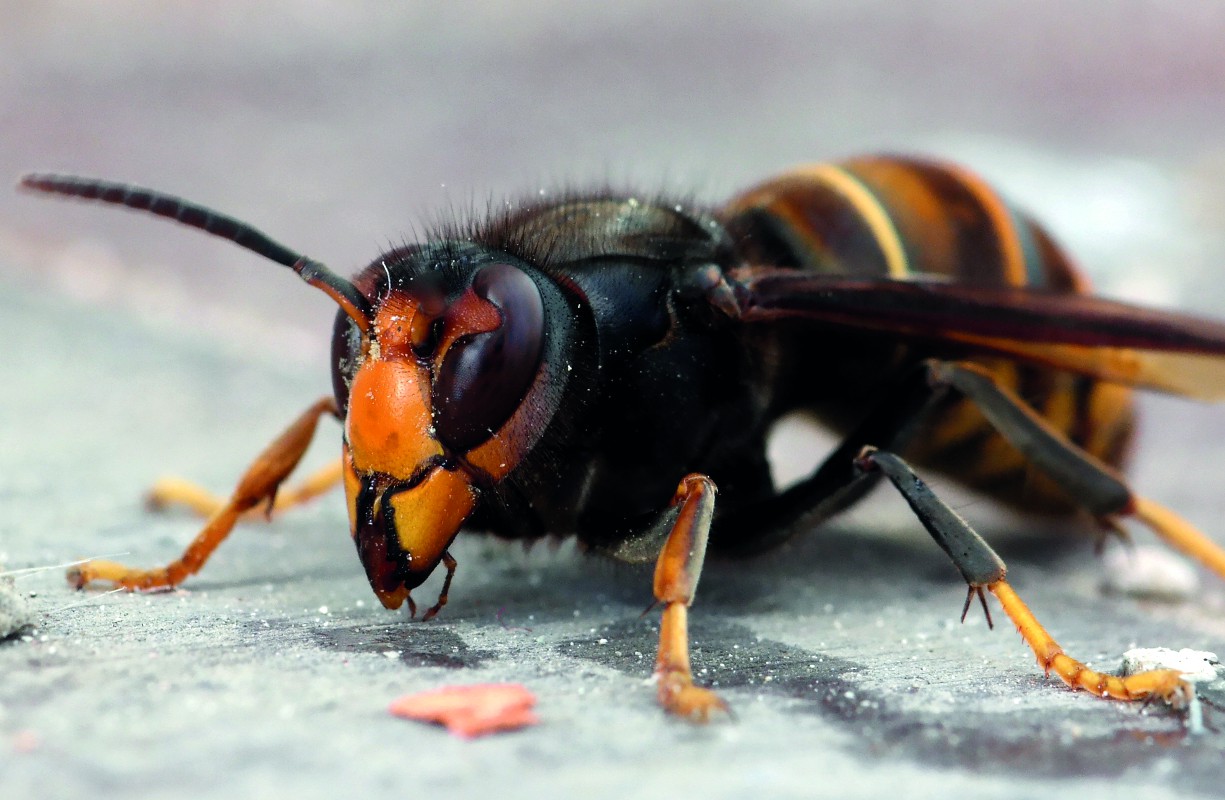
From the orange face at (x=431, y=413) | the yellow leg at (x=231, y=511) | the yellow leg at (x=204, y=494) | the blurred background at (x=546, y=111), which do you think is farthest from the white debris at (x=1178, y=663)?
the blurred background at (x=546, y=111)

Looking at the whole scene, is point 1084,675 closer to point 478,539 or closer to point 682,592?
point 682,592

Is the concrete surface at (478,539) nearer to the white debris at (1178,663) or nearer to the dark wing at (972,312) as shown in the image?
the white debris at (1178,663)

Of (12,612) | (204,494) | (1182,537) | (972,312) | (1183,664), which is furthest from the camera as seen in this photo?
(204,494)

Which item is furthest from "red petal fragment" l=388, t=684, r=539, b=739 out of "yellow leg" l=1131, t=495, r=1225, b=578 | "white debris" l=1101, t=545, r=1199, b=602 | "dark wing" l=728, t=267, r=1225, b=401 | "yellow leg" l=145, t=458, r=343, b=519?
"white debris" l=1101, t=545, r=1199, b=602

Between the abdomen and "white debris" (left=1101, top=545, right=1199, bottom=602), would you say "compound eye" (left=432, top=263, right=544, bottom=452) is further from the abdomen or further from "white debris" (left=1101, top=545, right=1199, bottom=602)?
"white debris" (left=1101, top=545, right=1199, bottom=602)

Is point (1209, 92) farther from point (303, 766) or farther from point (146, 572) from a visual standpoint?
point (303, 766)

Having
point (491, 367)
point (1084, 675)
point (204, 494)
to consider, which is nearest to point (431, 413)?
point (491, 367)

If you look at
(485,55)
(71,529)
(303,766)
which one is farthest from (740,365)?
(485,55)
